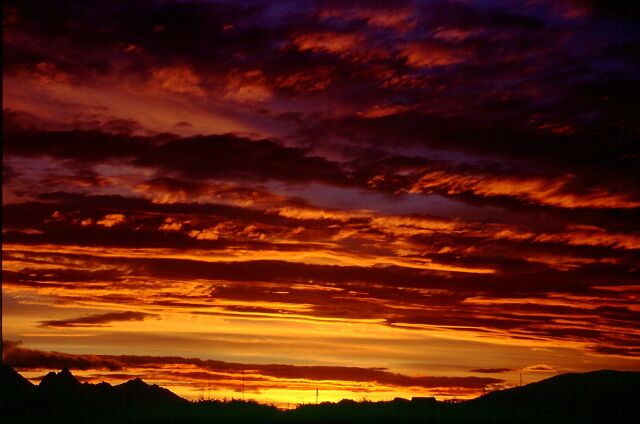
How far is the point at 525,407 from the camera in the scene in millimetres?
159500

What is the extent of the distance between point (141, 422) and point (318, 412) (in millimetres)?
25602

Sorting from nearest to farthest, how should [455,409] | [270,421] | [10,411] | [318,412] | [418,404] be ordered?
[270,421]
[318,412]
[455,409]
[418,404]
[10,411]

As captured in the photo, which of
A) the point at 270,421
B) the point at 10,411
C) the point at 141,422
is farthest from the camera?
the point at 10,411

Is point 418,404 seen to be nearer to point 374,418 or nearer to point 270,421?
point 374,418

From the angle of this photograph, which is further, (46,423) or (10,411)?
(10,411)

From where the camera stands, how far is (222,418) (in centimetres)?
9431

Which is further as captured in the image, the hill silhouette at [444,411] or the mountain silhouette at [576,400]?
the mountain silhouette at [576,400]

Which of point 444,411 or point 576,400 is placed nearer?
point 444,411

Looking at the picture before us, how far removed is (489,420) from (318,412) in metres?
23.9

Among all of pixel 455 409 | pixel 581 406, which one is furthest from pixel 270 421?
pixel 581 406

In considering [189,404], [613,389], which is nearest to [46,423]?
[189,404]

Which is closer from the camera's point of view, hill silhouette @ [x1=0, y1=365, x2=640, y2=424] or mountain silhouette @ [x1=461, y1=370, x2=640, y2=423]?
hill silhouette @ [x1=0, y1=365, x2=640, y2=424]

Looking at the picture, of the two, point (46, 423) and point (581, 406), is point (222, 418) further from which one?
point (581, 406)

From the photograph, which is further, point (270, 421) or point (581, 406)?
point (581, 406)
